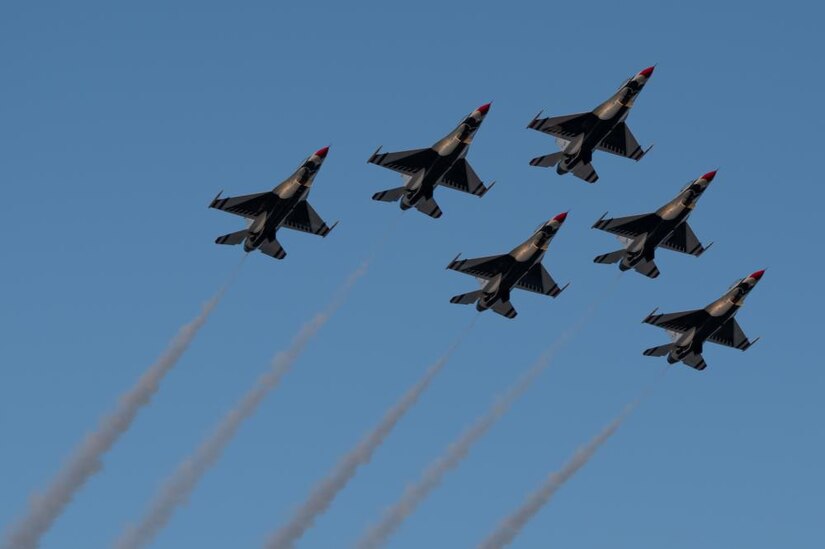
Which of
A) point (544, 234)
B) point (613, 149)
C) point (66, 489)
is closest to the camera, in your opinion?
point (66, 489)

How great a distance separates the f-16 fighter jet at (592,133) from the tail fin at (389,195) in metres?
11.8

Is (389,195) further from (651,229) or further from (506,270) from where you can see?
(651,229)

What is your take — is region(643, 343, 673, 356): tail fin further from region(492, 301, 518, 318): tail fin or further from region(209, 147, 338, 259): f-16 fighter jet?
region(209, 147, 338, 259): f-16 fighter jet

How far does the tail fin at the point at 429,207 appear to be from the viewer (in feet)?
381

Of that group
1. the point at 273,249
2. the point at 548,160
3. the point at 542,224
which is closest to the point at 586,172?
the point at 548,160

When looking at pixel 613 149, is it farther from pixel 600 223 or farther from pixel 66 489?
pixel 66 489

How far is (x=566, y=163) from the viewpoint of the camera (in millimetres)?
118625

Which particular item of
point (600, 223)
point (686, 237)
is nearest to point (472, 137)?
point (600, 223)

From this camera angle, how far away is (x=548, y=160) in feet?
393

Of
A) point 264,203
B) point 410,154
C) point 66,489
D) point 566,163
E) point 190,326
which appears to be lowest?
point 66,489

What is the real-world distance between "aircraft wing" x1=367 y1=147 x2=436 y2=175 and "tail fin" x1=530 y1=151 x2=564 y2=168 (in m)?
10.5

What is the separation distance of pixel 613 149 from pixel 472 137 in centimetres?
1366

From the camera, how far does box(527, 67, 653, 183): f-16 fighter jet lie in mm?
115562

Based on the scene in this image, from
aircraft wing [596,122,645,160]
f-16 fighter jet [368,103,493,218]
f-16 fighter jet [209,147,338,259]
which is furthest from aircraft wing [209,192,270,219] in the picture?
aircraft wing [596,122,645,160]
